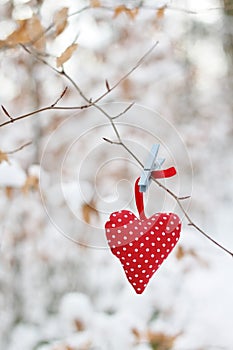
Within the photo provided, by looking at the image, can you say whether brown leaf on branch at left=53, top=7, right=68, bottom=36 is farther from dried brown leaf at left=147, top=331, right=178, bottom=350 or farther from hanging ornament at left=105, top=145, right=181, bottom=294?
dried brown leaf at left=147, top=331, right=178, bottom=350

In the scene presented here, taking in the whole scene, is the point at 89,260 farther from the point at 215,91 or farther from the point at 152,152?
the point at 152,152

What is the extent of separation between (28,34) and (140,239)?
40 centimetres

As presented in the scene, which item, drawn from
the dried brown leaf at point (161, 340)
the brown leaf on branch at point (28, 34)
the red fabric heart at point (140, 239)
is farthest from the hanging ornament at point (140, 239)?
the dried brown leaf at point (161, 340)

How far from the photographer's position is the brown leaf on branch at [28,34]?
0.82 m

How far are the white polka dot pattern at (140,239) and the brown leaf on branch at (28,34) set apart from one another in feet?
1.18

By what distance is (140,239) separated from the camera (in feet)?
1.93

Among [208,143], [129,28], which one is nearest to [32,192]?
[129,28]

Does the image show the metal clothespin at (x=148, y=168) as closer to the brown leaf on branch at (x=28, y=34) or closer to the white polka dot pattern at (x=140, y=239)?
the white polka dot pattern at (x=140, y=239)

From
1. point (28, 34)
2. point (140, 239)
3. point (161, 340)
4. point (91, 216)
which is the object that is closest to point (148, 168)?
point (140, 239)

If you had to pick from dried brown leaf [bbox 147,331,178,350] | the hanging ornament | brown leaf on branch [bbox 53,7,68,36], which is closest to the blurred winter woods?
dried brown leaf [bbox 147,331,178,350]

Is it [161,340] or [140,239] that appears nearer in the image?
[140,239]

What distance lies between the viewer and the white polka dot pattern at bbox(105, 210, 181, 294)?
58 centimetres

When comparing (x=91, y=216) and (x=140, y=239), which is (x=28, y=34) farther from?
(x=91, y=216)

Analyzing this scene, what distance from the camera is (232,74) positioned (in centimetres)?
290
